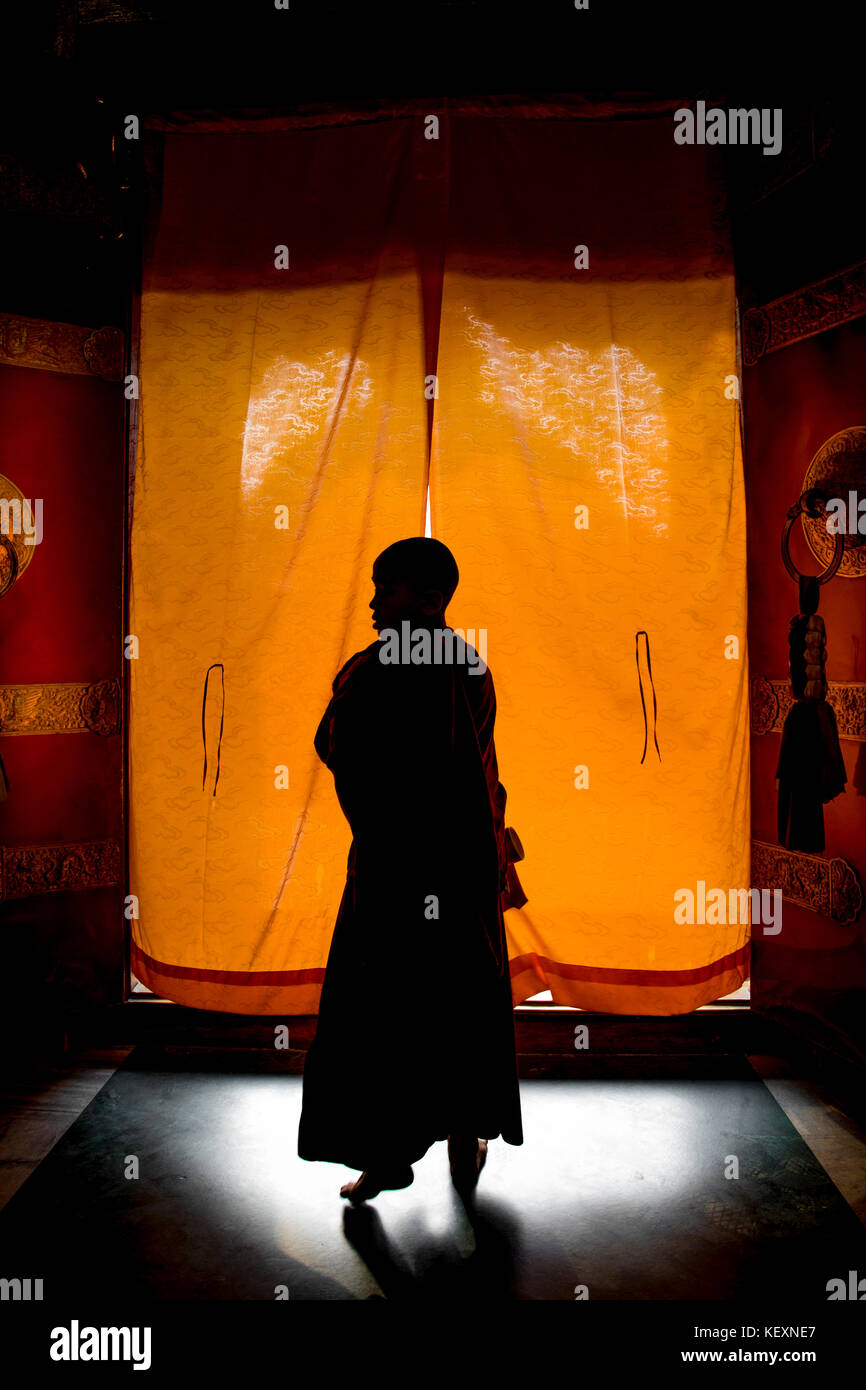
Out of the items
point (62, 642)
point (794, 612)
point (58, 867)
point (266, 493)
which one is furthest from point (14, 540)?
point (794, 612)

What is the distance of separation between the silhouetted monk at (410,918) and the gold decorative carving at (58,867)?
3.84ft

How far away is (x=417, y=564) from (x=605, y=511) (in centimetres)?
93

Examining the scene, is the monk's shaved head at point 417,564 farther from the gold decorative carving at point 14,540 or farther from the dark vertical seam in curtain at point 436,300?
the gold decorative carving at point 14,540

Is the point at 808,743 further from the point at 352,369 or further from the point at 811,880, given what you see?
the point at 352,369

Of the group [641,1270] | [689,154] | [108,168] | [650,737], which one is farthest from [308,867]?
[689,154]

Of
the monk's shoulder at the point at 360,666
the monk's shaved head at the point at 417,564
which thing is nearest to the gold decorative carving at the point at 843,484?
the monk's shaved head at the point at 417,564

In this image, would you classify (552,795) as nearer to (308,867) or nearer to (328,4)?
(308,867)

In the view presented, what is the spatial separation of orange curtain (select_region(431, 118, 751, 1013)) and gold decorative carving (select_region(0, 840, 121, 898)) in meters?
1.38

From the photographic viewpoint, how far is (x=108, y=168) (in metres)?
2.53

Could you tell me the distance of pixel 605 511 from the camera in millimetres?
2432

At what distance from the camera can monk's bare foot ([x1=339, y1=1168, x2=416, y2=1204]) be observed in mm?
1757

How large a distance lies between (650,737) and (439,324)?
1.45 m

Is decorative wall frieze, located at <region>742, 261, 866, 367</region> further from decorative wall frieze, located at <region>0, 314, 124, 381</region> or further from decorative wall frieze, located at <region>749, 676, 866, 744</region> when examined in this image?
decorative wall frieze, located at <region>0, 314, 124, 381</region>

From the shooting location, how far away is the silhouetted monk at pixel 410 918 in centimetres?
176
